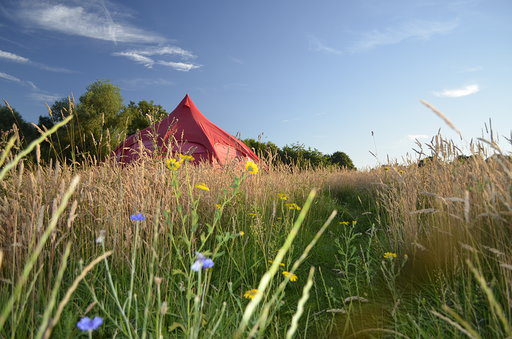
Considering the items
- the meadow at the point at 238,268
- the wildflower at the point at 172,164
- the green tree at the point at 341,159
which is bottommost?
the meadow at the point at 238,268

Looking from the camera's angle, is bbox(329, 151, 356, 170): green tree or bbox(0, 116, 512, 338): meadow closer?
bbox(0, 116, 512, 338): meadow

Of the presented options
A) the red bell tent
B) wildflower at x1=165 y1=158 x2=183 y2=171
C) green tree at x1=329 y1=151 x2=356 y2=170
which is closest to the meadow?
wildflower at x1=165 y1=158 x2=183 y2=171

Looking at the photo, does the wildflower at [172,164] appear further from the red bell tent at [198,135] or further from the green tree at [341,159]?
the green tree at [341,159]

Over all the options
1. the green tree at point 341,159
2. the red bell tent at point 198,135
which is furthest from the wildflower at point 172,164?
the green tree at point 341,159

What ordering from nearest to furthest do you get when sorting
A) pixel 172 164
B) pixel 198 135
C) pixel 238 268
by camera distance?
pixel 172 164 < pixel 238 268 < pixel 198 135

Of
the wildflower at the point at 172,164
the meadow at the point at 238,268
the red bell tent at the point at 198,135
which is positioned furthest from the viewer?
the red bell tent at the point at 198,135

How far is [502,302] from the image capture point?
1638mm

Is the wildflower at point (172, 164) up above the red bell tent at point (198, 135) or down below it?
below

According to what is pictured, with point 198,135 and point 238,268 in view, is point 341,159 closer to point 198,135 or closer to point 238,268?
point 198,135

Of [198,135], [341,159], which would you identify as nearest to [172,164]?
[198,135]

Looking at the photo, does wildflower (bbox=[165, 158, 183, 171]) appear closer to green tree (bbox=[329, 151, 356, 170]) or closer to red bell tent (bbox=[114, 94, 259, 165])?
red bell tent (bbox=[114, 94, 259, 165])

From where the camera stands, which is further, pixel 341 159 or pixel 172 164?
pixel 341 159

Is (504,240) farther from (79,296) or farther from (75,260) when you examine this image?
(75,260)

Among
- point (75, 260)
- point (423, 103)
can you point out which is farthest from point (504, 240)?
point (75, 260)
